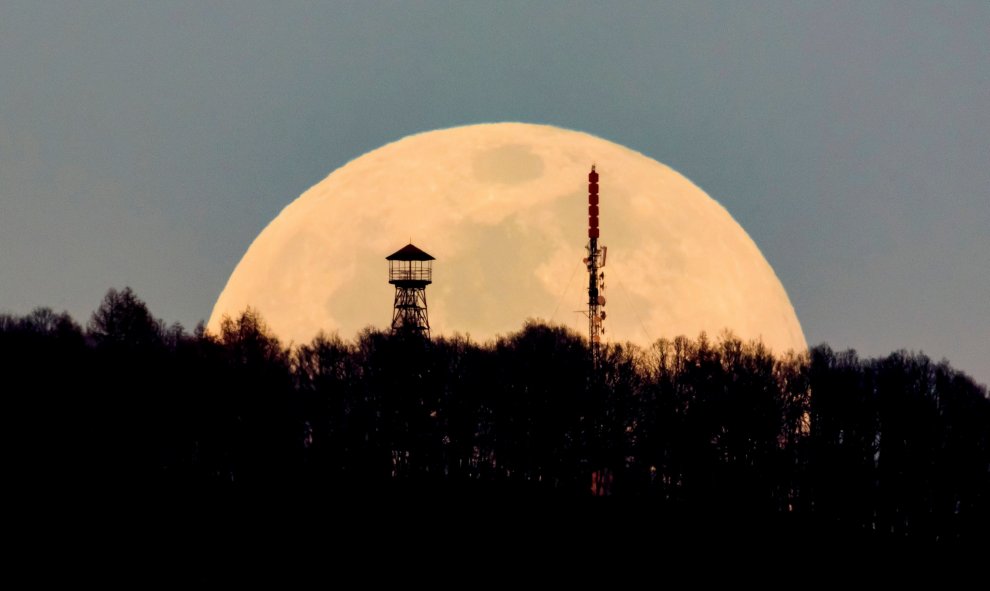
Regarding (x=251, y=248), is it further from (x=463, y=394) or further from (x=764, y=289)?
(x=463, y=394)

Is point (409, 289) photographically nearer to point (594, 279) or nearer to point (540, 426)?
point (594, 279)

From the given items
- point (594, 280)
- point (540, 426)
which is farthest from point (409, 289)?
point (540, 426)

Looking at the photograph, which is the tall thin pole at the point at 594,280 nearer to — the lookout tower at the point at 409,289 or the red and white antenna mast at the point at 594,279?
the red and white antenna mast at the point at 594,279

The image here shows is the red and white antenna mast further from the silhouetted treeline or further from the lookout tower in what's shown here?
the lookout tower

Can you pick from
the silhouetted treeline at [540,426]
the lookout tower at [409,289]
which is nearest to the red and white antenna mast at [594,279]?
the silhouetted treeline at [540,426]

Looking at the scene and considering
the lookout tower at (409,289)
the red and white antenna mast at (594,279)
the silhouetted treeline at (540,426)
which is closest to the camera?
the silhouetted treeline at (540,426)

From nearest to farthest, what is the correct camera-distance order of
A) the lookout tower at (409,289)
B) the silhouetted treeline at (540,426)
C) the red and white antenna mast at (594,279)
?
the silhouetted treeline at (540,426), the lookout tower at (409,289), the red and white antenna mast at (594,279)

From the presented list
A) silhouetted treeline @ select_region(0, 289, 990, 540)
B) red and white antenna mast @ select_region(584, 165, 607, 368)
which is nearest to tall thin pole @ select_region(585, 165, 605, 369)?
red and white antenna mast @ select_region(584, 165, 607, 368)

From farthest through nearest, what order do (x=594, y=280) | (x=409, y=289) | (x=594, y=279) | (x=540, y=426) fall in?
(x=594, y=279)
(x=594, y=280)
(x=409, y=289)
(x=540, y=426)

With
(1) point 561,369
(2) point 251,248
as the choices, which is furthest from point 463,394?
(2) point 251,248
